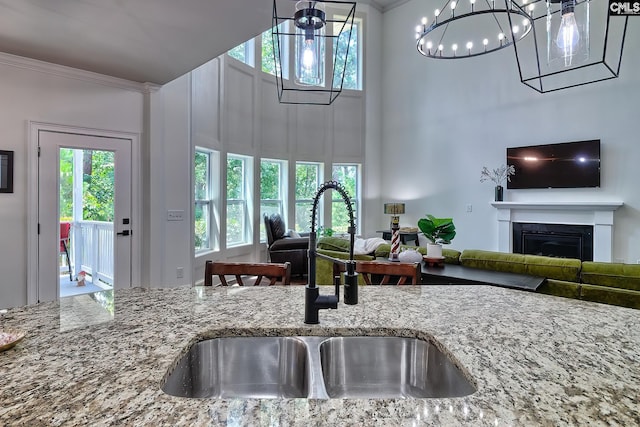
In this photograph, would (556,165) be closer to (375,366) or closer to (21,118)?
(375,366)

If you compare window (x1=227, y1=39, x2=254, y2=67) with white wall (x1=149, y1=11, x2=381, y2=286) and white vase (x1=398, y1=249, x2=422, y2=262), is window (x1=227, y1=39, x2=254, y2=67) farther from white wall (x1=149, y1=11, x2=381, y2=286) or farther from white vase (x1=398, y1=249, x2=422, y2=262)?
white vase (x1=398, y1=249, x2=422, y2=262)

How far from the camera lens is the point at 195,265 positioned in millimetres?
4750

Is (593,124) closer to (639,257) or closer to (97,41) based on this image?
(639,257)

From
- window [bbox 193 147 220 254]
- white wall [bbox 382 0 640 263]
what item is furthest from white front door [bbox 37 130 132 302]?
white wall [bbox 382 0 640 263]

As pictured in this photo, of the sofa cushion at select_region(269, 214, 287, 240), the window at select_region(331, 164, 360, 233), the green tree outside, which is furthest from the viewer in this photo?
the window at select_region(331, 164, 360, 233)

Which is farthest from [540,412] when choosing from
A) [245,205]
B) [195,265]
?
[245,205]

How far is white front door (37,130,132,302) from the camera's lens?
10.6 ft

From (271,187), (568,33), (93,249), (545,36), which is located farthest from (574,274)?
(271,187)

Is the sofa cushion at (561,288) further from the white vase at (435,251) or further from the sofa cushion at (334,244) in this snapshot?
the sofa cushion at (334,244)


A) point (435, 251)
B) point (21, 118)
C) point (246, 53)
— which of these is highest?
point (246, 53)

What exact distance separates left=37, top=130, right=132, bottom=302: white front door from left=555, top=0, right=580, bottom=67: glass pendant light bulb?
368 cm

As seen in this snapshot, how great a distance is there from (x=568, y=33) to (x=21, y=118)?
3903 mm

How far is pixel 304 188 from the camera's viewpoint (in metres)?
6.95

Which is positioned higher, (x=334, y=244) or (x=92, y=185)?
(x=92, y=185)
